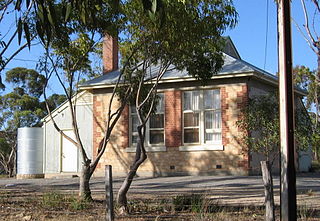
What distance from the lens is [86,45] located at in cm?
1327

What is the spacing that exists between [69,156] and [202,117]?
26.9 feet

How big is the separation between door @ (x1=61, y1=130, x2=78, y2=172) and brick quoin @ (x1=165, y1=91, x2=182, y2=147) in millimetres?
6096

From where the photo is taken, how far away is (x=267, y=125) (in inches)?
638

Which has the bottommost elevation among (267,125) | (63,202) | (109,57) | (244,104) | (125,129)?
(63,202)

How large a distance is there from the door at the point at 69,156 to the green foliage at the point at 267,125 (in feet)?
33.4

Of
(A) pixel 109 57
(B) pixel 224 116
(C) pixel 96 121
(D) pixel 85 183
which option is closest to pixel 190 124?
(B) pixel 224 116

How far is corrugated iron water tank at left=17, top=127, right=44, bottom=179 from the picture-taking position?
25.9 meters

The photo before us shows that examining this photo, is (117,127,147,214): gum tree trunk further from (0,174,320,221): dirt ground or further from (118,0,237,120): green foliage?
(118,0,237,120): green foliage

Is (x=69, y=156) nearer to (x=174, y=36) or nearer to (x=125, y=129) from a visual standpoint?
(x=125, y=129)

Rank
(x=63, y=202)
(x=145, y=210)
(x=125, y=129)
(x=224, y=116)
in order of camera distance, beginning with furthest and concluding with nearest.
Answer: (x=125, y=129), (x=224, y=116), (x=63, y=202), (x=145, y=210)

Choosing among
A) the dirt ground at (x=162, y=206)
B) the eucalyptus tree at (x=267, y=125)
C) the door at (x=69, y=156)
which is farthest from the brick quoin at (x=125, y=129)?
the dirt ground at (x=162, y=206)

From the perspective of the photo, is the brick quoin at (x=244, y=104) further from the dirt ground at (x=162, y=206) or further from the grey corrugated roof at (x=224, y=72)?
the dirt ground at (x=162, y=206)

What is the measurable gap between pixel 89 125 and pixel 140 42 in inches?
520

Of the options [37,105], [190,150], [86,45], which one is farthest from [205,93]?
[37,105]
